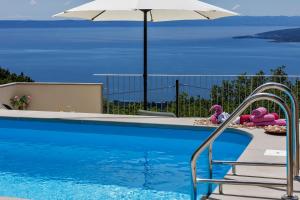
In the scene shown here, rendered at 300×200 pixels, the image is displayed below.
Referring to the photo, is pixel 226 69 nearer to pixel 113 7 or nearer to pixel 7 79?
pixel 7 79

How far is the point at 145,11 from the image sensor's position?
1086 cm

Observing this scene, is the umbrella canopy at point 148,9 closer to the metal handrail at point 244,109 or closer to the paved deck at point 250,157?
the paved deck at point 250,157

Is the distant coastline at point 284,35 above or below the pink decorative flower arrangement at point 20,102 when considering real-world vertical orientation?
above

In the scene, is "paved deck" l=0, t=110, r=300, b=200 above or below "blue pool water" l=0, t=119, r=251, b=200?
above

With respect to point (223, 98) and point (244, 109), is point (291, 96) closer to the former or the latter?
point (244, 109)

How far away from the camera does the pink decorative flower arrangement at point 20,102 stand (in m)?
12.0

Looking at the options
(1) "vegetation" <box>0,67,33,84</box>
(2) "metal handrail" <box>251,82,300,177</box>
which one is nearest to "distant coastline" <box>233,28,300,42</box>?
(1) "vegetation" <box>0,67,33,84</box>

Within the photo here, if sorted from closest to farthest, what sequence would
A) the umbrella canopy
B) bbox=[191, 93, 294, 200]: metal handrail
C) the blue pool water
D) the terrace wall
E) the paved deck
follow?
bbox=[191, 93, 294, 200]: metal handrail
the paved deck
the blue pool water
the umbrella canopy
the terrace wall

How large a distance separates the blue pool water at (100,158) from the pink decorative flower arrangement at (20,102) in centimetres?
144

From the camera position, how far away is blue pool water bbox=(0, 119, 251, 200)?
269 inches

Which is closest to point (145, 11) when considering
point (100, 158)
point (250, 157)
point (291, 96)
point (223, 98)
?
point (223, 98)

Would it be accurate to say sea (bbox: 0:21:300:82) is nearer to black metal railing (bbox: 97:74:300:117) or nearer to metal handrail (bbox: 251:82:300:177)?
black metal railing (bbox: 97:74:300:117)

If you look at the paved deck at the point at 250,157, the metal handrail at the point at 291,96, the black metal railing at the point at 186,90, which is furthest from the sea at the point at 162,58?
the metal handrail at the point at 291,96

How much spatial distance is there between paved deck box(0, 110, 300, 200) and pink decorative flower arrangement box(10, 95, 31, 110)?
895 millimetres
